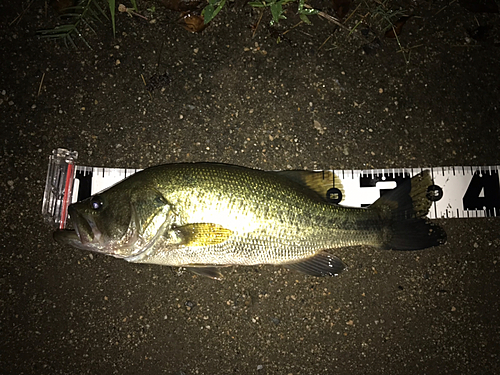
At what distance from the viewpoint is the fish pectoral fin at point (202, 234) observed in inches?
84.5

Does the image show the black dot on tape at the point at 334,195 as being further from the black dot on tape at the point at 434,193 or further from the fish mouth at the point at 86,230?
the fish mouth at the point at 86,230

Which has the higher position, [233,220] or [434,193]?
[434,193]

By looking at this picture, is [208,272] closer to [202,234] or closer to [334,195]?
[202,234]

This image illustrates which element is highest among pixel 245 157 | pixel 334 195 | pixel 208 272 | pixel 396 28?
pixel 396 28

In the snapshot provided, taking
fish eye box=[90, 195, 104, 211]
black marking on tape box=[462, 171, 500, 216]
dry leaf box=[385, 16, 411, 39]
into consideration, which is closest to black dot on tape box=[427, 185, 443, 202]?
black marking on tape box=[462, 171, 500, 216]

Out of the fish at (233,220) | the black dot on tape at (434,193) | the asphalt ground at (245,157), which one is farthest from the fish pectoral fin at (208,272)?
the black dot on tape at (434,193)

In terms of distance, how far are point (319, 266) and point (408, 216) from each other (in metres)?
0.79

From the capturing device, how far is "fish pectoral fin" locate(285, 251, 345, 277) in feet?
7.99

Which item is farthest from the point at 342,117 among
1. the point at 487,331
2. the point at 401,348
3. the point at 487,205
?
the point at 487,331

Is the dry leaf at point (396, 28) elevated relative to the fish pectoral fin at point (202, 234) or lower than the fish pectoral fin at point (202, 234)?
elevated

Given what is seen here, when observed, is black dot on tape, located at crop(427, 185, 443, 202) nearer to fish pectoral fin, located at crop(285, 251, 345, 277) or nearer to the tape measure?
the tape measure

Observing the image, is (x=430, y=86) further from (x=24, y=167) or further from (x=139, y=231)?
(x=24, y=167)

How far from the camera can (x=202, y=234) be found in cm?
215

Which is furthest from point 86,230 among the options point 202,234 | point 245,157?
point 245,157
